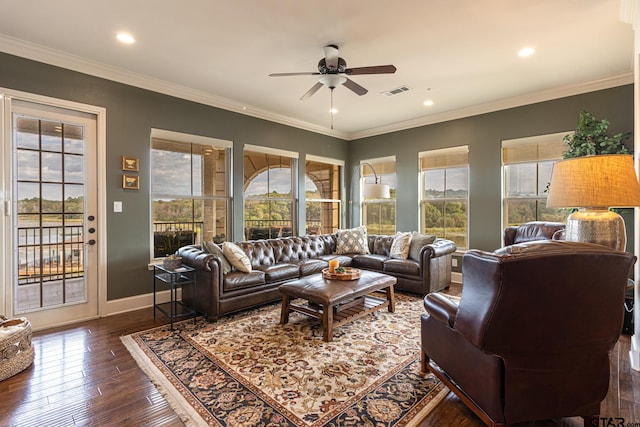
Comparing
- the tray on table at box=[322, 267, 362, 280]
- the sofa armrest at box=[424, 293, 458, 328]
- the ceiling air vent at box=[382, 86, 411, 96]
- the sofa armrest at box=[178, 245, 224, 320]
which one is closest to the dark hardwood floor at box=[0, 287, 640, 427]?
the sofa armrest at box=[424, 293, 458, 328]

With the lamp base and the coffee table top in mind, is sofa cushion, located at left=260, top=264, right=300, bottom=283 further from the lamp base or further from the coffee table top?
the lamp base

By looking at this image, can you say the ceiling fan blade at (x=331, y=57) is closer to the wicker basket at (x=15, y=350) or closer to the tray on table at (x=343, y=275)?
the tray on table at (x=343, y=275)

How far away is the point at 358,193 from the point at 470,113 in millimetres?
2746

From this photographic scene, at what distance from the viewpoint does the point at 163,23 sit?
2.76m

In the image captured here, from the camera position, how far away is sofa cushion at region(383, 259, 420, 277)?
4443 millimetres

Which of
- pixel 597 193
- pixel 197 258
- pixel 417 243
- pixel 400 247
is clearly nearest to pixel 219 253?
pixel 197 258

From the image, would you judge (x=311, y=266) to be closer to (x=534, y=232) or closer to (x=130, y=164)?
(x=130, y=164)

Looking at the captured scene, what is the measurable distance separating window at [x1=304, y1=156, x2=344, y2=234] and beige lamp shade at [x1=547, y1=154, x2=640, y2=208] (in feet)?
14.7

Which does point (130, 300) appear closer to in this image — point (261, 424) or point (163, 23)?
point (261, 424)

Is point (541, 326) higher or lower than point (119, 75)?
lower

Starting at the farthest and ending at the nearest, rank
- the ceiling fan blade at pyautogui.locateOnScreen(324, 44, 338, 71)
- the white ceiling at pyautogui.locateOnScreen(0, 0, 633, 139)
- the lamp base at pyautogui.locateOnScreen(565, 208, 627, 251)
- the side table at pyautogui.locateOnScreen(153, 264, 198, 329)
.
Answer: the side table at pyautogui.locateOnScreen(153, 264, 198, 329) → the ceiling fan blade at pyautogui.locateOnScreen(324, 44, 338, 71) → the white ceiling at pyautogui.locateOnScreen(0, 0, 633, 139) → the lamp base at pyautogui.locateOnScreen(565, 208, 627, 251)

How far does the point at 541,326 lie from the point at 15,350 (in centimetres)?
357

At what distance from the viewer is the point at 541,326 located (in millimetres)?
1435

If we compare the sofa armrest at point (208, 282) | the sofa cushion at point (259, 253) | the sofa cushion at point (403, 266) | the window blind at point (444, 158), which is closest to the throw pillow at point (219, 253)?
the sofa armrest at point (208, 282)
